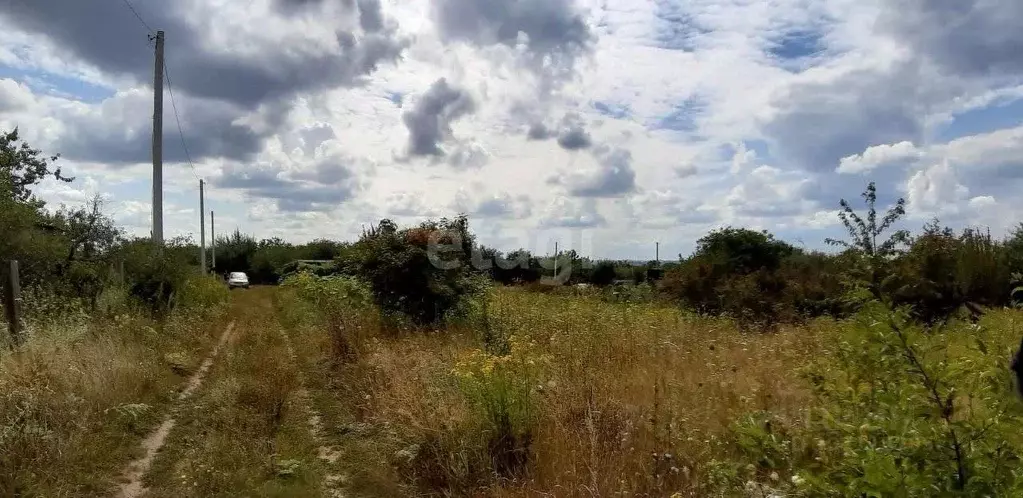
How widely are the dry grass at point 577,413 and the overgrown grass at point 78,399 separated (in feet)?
7.43

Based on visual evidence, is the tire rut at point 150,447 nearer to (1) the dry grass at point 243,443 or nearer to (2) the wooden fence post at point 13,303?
(1) the dry grass at point 243,443

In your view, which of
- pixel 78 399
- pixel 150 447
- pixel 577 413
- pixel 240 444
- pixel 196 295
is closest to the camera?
pixel 577 413

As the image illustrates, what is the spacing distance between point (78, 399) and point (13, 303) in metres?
3.15

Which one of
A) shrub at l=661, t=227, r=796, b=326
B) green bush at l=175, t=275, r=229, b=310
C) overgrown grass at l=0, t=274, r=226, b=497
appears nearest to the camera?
overgrown grass at l=0, t=274, r=226, b=497

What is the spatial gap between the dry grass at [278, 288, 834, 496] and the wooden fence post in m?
4.55

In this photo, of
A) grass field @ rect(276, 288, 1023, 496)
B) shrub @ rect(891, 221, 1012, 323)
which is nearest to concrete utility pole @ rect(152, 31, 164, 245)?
grass field @ rect(276, 288, 1023, 496)

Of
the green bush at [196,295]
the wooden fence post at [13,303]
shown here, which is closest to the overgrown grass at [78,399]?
the wooden fence post at [13,303]

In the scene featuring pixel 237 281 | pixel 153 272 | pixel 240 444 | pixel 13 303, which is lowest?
pixel 240 444

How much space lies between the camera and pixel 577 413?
18.0 feet

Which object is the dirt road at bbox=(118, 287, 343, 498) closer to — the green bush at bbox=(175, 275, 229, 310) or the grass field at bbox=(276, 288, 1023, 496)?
the grass field at bbox=(276, 288, 1023, 496)

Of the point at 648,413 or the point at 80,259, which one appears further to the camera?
the point at 80,259

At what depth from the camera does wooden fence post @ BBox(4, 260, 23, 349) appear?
908 cm

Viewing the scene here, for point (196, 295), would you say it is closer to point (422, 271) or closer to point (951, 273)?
point (422, 271)

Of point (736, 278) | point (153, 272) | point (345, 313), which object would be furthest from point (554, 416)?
point (153, 272)
